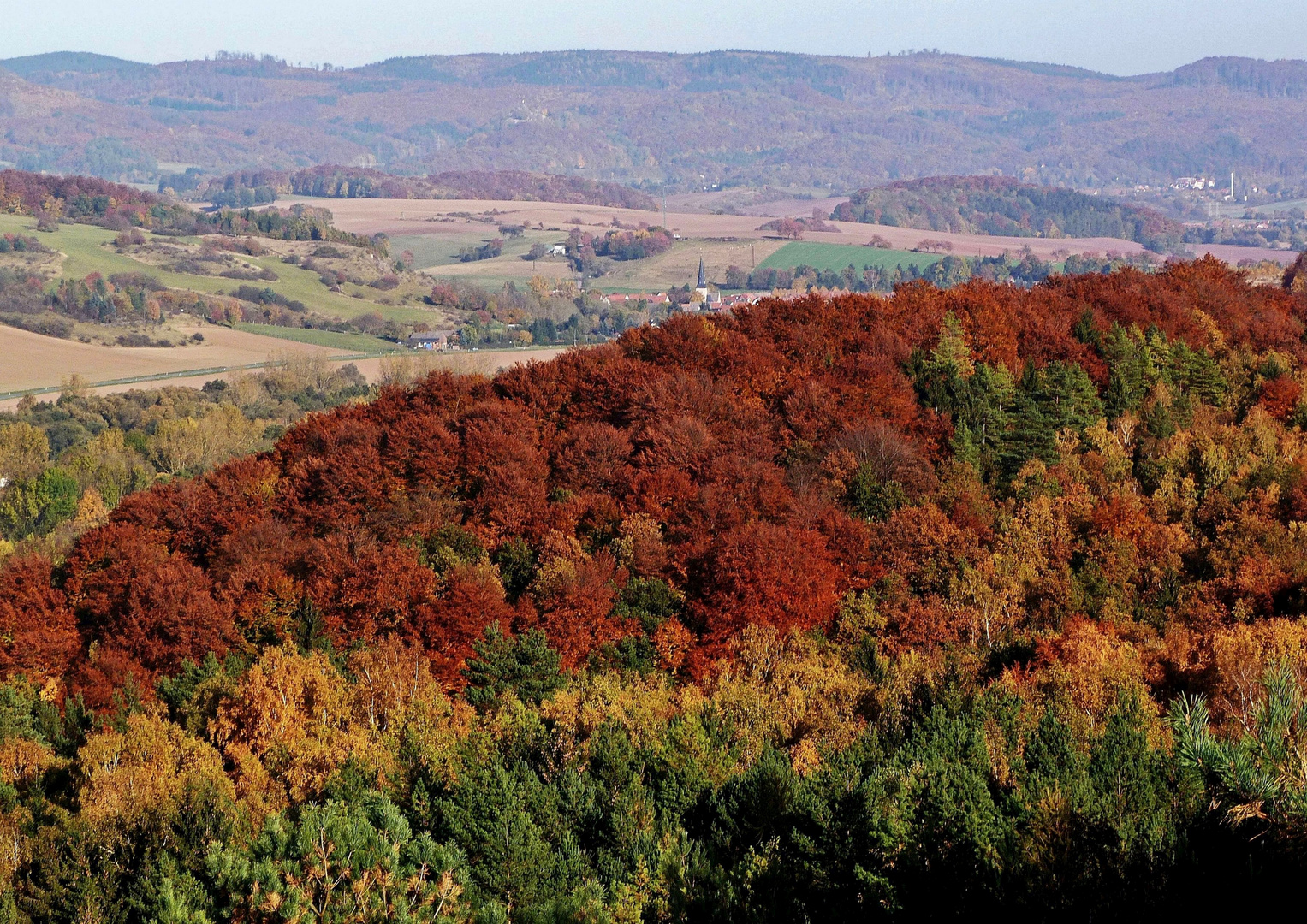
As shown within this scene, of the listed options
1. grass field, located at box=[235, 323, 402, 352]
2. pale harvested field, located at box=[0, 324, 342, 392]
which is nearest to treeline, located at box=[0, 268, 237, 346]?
pale harvested field, located at box=[0, 324, 342, 392]

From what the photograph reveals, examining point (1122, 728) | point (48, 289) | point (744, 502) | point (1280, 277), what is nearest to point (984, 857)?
point (1122, 728)

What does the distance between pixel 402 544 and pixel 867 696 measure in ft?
68.1

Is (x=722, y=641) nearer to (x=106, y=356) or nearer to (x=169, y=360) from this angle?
(x=169, y=360)

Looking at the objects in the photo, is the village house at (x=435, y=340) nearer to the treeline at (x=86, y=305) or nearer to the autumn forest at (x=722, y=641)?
the treeline at (x=86, y=305)

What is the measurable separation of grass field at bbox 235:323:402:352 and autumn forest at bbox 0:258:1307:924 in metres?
91.7

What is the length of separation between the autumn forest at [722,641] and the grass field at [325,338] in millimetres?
91694

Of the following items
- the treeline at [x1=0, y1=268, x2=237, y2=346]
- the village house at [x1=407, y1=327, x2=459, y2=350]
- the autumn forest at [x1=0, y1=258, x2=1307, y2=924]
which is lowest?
the village house at [x1=407, y1=327, x2=459, y2=350]

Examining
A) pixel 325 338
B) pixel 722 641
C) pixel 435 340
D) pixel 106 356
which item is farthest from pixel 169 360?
pixel 722 641

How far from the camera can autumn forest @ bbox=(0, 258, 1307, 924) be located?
2759cm

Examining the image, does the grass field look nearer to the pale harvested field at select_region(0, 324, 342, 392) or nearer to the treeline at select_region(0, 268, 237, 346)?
the pale harvested field at select_region(0, 324, 342, 392)

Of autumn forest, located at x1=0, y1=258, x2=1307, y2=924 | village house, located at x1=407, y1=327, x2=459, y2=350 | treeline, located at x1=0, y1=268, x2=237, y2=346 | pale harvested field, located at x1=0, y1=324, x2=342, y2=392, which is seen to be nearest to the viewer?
autumn forest, located at x1=0, y1=258, x2=1307, y2=924

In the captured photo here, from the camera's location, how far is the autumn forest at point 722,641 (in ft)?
90.5

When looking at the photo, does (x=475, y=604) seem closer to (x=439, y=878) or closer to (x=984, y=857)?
(x=439, y=878)

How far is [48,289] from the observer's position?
198500 millimetres
